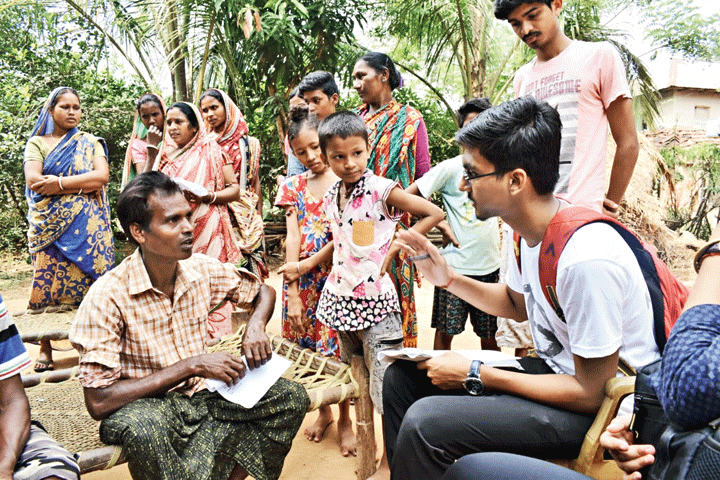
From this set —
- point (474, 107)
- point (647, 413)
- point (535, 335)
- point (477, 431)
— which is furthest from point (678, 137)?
point (647, 413)

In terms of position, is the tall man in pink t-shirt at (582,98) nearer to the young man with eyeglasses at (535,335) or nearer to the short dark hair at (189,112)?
the young man with eyeglasses at (535,335)

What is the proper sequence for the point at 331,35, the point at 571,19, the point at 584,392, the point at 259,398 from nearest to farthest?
the point at 584,392 < the point at 259,398 < the point at 331,35 < the point at 571,19

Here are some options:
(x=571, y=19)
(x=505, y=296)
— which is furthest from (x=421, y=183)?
(x=571, y=19)

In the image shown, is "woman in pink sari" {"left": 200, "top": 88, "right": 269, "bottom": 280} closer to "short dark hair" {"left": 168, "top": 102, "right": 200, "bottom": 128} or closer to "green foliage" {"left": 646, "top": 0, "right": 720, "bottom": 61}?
"short dark hair" {"left": 168, "top": 102, "right": 200, "bottom": 128}

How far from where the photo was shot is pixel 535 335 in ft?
5.65

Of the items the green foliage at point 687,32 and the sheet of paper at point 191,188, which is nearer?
the sheet of paper at point 191,188

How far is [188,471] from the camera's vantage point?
178 centimetres

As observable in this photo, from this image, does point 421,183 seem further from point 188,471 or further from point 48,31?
point 48,31

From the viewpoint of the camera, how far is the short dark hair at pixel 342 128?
2273 mm

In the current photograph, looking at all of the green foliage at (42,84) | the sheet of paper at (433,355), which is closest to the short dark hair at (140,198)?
the sheet of paper at (433,355)

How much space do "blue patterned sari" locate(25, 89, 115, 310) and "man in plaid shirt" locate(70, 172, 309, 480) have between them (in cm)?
228

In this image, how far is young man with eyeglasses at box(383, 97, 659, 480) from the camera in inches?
54.1

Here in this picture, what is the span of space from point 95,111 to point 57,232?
405cm

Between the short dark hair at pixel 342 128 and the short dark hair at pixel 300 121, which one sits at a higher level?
the short dark hair at pixel 300 121
